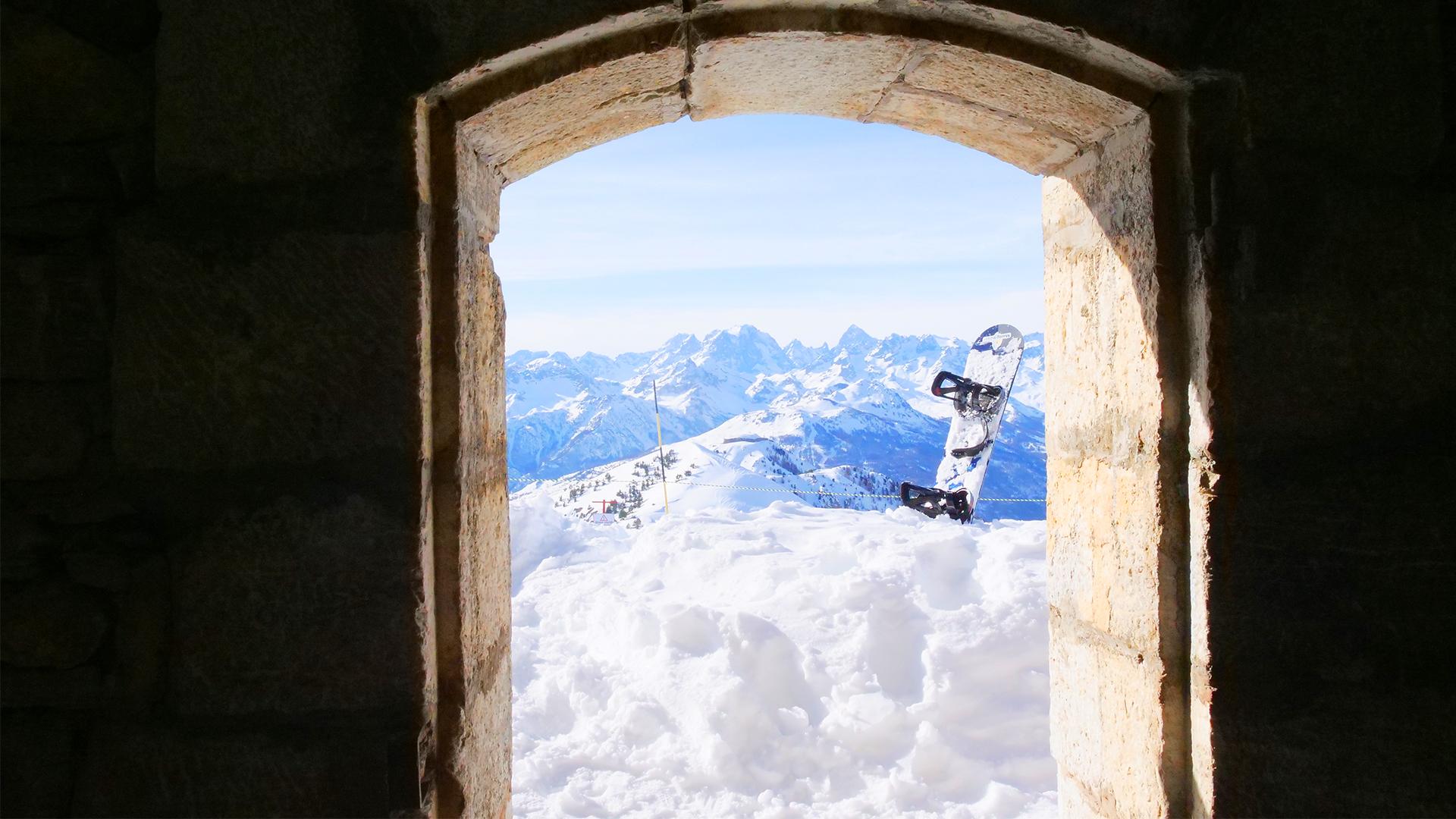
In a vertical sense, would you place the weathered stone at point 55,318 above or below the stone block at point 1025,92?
below

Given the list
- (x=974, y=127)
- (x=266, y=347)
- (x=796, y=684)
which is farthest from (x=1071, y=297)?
(x=796, y=684)

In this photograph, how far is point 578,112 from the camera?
51.0 inches

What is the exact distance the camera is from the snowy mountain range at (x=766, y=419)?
280 ft

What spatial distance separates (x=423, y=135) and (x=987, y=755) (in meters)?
2.76

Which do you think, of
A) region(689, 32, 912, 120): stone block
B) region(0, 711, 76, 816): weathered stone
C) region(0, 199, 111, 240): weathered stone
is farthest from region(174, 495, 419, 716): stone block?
region(689, 32, 912, 120): stone block

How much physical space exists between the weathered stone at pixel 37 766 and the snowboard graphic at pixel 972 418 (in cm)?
628

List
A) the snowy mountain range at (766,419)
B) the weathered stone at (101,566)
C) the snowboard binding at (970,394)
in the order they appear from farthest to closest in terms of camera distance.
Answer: the snowy mountain range at (766,419) < the snowboard binding at (970,394) < the weathered stone at (101,566)

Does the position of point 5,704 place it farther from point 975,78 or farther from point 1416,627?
point 1416,627

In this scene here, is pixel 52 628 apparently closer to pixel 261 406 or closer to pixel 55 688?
pixel 55 688

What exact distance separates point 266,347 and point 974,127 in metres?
1.12

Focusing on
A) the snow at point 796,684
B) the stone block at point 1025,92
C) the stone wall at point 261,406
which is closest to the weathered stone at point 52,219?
the stone wall at point 261,406

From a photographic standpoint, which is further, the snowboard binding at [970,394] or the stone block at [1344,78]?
the snowboard binding at [970,394]

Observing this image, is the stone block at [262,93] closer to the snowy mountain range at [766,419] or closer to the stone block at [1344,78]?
the stone block at [1344,78]

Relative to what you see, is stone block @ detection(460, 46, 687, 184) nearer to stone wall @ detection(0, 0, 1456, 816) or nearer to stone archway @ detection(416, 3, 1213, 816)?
stone archway @ detection(416, 3, 1213, 816)
